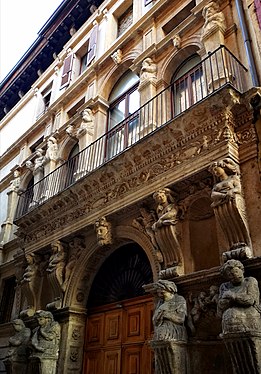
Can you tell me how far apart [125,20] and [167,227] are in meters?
8.09

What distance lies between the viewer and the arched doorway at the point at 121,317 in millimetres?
6020

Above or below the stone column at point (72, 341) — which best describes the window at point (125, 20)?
above

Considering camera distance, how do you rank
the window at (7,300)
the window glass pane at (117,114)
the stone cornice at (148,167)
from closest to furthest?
the stone cornice at (148,167) < the window glass pane at (117,114) < the window at (7,300)

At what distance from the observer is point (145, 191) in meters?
6.14

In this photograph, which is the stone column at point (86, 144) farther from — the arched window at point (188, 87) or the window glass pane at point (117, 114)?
the arched window at point (188, 87)

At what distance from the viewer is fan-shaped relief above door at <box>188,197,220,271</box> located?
17.6ft

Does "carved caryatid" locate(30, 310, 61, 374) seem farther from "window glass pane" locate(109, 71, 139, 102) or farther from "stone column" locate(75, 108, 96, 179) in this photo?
"window glass pane" locate(109, 71, 139, 102)

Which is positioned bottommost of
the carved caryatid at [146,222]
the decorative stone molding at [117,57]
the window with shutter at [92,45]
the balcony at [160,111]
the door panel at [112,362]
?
the door panel at [112,362]

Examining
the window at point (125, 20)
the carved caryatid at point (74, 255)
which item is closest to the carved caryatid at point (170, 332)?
the carved caryatid at point (74, 255)

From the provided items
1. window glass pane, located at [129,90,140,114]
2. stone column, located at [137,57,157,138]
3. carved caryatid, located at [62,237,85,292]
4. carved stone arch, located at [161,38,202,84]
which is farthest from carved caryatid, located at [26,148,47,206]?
carved stone arch, located at [161,38,202,84]

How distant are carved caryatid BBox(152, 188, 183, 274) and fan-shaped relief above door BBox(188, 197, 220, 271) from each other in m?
0.26

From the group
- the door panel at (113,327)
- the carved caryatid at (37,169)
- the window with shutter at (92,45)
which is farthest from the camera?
the window with shutter at (92,45)

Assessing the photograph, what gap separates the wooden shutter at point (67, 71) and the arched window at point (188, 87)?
5.57 m

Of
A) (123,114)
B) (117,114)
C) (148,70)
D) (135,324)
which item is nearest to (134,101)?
(123,114)
